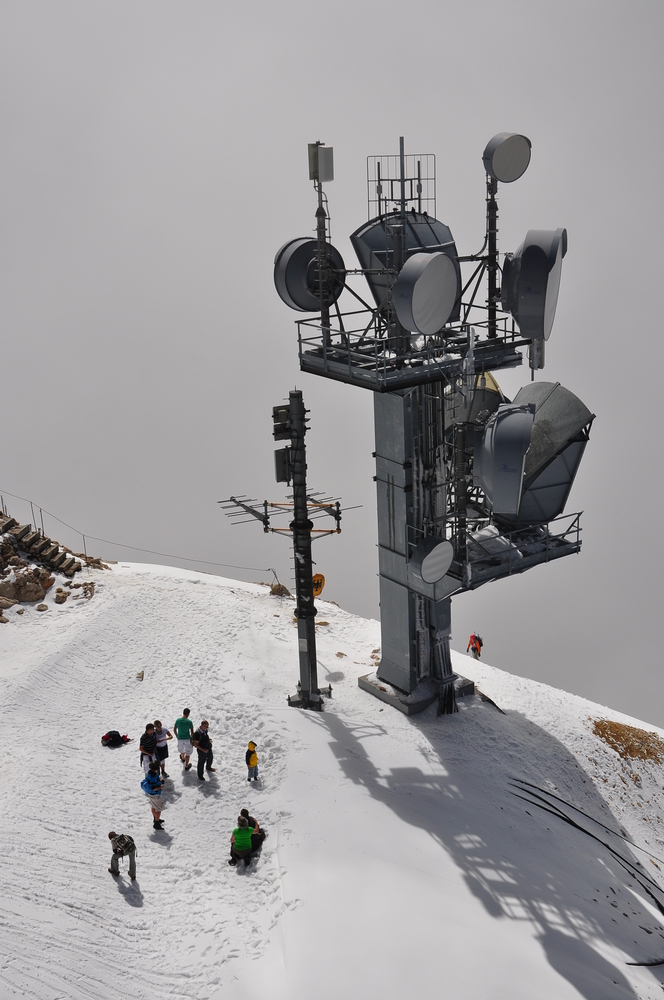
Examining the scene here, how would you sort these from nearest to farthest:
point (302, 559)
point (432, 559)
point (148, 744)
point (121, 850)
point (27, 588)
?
point (121, 850), point (148, 744), point (432, 559), point (302, 559), point (27, 588)

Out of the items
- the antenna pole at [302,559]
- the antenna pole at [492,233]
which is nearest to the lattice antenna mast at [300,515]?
the antenna pole at [302,559]

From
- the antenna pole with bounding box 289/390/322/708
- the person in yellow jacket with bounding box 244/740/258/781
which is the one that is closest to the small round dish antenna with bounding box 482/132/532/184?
the antenna pole with bounding box 289/390/322/708

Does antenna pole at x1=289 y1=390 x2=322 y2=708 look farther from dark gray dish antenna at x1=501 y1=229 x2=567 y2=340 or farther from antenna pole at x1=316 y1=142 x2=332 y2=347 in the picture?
dark gray dish antenna at x1=501 y1=229 x2=567 y2=340

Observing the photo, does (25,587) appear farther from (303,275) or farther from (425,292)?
(425,292)

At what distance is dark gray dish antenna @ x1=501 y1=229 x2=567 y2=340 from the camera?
24.9 m

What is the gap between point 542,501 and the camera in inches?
1053

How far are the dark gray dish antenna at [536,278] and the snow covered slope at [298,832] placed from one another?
12.6 meters

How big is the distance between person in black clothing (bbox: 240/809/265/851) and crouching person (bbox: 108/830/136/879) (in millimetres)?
2581

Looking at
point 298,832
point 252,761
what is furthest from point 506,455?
point 298,832

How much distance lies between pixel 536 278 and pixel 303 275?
718 centimetres

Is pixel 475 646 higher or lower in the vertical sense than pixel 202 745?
lower

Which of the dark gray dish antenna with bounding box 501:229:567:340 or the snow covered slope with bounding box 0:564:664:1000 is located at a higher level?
the dark gray dish antenna with bounding box 501:229:567:340

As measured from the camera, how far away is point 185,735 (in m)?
23.8

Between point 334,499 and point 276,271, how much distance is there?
739cm
